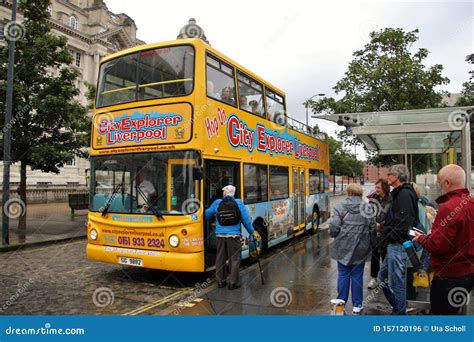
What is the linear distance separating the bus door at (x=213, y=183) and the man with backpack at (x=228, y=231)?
270mm

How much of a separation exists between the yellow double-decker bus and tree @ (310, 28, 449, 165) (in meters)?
8.60

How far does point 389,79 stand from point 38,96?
13.7 meters

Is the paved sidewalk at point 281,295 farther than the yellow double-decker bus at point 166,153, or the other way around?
the yellow double-decker bus at point 166,153

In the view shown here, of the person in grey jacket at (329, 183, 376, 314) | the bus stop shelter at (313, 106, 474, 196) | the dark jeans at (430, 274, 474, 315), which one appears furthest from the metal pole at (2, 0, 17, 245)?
the dark jeans at (430, 274, 474, 315)

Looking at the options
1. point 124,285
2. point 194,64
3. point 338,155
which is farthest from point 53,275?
point 338,155

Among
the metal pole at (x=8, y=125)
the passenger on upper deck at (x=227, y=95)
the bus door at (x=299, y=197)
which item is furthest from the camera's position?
the bus door at (x=299, y=197)

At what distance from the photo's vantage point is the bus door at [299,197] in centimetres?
1144

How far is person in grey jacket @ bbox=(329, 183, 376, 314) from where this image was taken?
5027 mm

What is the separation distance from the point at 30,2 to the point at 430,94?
1587 centimetres

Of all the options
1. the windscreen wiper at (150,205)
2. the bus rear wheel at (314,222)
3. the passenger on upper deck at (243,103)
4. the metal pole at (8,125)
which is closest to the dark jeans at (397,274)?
the windscreen wiper at (150,205)

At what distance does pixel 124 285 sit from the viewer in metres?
7.06

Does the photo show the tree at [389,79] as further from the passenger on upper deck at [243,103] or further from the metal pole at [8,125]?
the metal pole at [8,125]

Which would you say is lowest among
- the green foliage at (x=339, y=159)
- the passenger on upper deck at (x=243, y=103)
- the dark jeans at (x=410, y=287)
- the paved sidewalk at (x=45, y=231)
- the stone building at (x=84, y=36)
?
the paved sidewalk at (x=45, y=231)

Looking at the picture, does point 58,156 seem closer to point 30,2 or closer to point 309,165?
point 30,2
